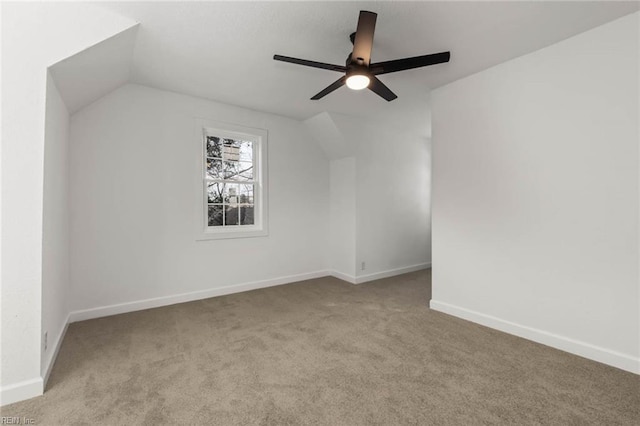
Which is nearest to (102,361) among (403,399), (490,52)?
(403,399)

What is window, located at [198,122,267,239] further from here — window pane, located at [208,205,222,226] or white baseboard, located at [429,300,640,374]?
white baseboard, located at [429,300,640,374]

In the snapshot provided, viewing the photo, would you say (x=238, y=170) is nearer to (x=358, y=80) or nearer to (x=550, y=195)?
(x=358, y=80)

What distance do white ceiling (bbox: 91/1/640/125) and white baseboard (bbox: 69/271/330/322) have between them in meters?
2.45

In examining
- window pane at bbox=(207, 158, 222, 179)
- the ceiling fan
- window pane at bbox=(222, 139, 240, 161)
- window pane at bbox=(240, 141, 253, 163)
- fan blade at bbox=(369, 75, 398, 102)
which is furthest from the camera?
window pane at bbox=(240, 141, 253, 163)

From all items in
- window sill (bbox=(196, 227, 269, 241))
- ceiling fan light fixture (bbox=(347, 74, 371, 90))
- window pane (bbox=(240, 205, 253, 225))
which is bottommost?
window sill (bbox=(196, 227, 269, 241))

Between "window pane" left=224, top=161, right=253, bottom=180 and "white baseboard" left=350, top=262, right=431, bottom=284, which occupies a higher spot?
"window pane" left=224, top=161, right=253, bottom=180

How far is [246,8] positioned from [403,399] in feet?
8.94

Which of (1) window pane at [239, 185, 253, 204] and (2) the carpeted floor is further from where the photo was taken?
(1) window pane at [239, 185, 253, 204]

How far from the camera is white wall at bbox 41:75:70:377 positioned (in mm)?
1969

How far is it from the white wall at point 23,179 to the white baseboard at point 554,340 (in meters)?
3.49

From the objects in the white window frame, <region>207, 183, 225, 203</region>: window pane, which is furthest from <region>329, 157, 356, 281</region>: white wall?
<region>207, 183, 225, 203</region>: window pane

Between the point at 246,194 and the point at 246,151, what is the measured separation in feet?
2.03

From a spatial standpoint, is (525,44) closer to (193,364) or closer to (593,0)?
(593,0)

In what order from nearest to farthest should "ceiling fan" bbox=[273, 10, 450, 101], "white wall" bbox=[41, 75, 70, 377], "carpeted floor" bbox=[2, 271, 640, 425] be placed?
"carpeted floor" bbox=[2, 271, 640, 425] < "ceiling fan" bbox=[273, 10, 450, 101] < "white wall" bbox=[41, 75, 70, 377]
